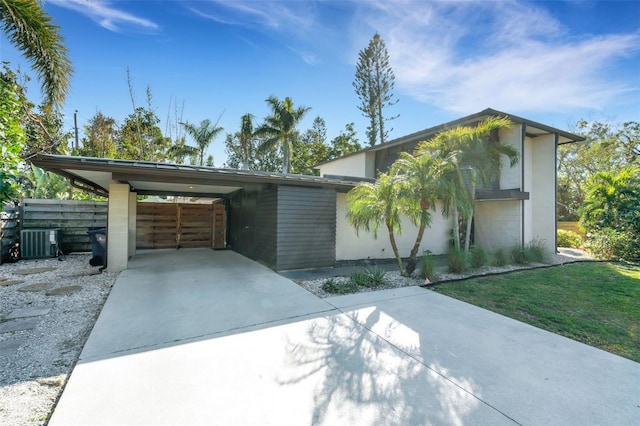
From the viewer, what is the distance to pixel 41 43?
7.10 metres

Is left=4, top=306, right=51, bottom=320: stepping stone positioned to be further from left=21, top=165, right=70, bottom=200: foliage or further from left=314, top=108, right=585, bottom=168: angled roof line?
left=314, top=108, right=585, bottom=168: angled roof line

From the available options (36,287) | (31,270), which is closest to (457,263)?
(36,287)

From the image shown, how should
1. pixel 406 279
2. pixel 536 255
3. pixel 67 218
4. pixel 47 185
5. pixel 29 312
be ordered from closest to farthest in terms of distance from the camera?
pixel 29 312 < pixel 406 279 < pixel 536 255 < pixel 67 218 < pixel 47 185

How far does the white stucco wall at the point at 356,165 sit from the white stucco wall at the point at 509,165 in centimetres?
627

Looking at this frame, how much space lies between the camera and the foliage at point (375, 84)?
23198 mm

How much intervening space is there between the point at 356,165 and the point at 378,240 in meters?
7.61

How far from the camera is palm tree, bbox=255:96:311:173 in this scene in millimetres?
21234

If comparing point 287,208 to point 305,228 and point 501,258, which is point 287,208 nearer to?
point 305,228

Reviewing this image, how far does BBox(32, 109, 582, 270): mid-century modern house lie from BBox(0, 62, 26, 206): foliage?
2.21 m

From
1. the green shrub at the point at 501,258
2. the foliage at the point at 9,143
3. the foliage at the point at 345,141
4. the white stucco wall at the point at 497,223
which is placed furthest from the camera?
the foliage at the point at 345,141

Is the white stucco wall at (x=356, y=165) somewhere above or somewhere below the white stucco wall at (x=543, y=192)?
above

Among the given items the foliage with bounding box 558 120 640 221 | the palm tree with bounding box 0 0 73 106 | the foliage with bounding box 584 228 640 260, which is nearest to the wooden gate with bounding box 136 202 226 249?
the palm tree with bounding box 0 0 73 106

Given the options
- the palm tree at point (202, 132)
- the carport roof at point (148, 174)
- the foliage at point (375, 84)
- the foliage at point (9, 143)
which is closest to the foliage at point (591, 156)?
the foliage at point (375, 84)

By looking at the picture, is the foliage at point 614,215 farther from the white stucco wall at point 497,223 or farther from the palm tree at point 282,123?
the palm tree at point 282,123
